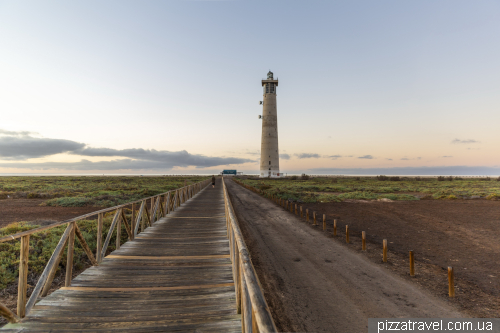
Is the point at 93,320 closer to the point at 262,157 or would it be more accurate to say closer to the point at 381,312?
the point at 381,312

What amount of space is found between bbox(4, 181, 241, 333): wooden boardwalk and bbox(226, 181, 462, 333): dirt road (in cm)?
179

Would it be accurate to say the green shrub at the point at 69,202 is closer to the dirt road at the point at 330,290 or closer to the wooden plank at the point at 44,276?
the dirt road at the point at 330,290

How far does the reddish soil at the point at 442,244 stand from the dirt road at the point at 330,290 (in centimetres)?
91

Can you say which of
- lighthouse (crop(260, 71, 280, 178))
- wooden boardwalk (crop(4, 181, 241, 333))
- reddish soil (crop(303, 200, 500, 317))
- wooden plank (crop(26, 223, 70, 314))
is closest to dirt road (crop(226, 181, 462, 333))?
reddish soil (crop(303, 200, 500, 317))

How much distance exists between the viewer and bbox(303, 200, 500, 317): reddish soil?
23.2ft

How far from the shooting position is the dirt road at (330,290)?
5461 millimetres

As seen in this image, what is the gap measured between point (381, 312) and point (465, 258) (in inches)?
289

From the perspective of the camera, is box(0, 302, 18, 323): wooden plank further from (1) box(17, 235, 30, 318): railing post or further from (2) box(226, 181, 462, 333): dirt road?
(2) box(226, 181, 462, 333): dirt road

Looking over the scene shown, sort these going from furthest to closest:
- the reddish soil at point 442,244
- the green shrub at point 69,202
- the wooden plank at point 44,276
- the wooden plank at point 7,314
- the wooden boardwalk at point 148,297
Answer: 1. the green shrub at point 69,202
2. the reddish soil at point 442,244
3. the wooden plank at point 44,276
4. the wooden boardwalk at point 148,297
5. the wooden plank at point 7,314

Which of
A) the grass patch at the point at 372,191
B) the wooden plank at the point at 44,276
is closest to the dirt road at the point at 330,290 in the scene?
the wooden plank at the point at 44,276

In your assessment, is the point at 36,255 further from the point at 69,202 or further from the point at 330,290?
the point at 69,202

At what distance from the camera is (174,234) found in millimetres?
9594

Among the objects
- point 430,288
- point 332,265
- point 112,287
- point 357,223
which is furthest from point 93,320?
point 357,223

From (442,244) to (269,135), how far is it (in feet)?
180
